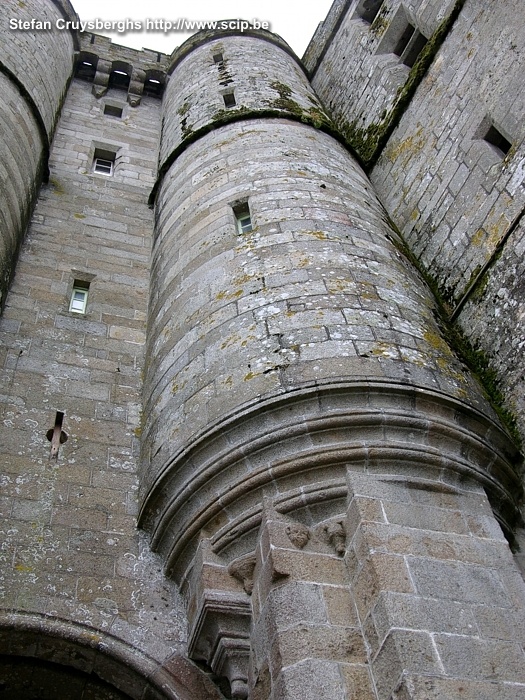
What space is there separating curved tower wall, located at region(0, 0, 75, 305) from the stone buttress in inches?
69.9

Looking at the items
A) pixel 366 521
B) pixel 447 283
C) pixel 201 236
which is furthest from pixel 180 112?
pixel 366 521

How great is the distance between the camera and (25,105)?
902cm

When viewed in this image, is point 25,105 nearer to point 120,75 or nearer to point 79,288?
point 79,288

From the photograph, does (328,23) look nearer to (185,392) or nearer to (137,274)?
(137,274)

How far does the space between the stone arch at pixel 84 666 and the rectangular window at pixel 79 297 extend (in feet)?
11.1

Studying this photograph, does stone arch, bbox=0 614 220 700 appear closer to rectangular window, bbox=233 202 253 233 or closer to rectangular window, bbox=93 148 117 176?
rectangular window, bbox=233 202 253 233

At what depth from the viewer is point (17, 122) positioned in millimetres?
8508

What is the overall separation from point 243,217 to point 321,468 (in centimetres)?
320

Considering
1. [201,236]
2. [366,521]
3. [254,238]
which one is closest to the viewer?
[366,521]

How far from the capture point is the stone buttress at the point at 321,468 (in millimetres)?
3465

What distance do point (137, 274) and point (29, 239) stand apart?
120 centimetres

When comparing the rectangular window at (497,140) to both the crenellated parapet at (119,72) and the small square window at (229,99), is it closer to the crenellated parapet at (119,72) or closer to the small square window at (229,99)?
the small square window at (229,99)

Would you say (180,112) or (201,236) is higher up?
(180,112)

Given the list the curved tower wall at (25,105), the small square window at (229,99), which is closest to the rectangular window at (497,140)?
the small square window at (229,99)
